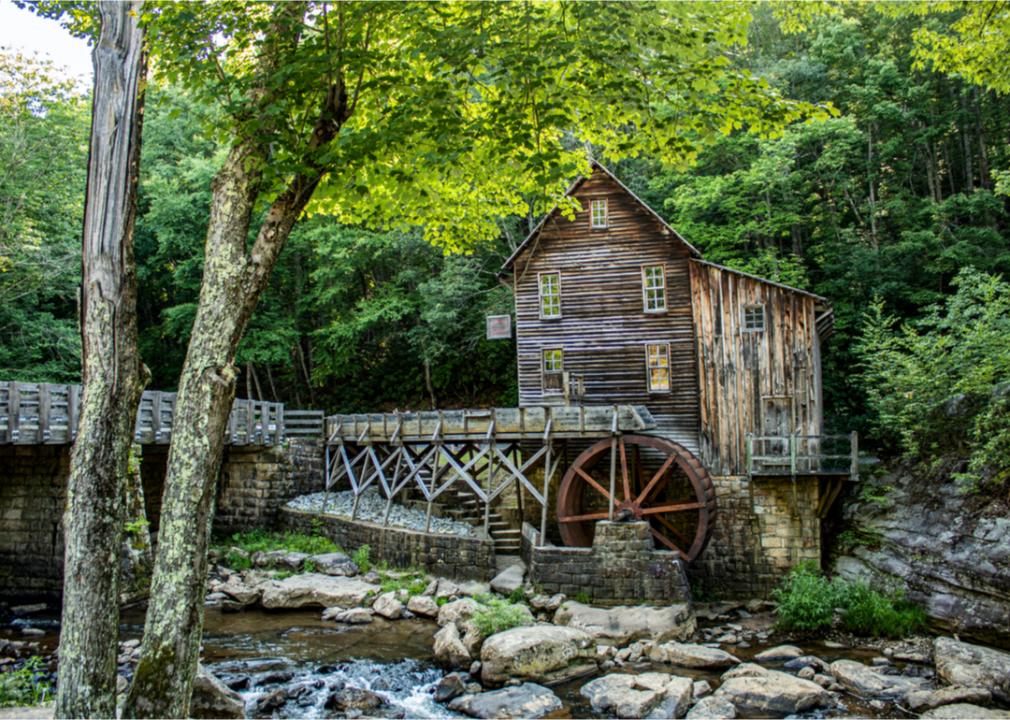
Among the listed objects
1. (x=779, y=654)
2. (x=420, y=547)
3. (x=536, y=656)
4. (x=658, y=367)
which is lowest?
(x=779, y=654)

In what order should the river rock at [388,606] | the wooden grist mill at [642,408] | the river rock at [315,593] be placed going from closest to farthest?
the river rock at [388,606] < the river rock at [315,593] < the wooden grist mill at [642,408]

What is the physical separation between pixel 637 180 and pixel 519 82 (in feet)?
68.2

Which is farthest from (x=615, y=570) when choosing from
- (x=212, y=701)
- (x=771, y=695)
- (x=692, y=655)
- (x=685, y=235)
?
(x=685, y=235)

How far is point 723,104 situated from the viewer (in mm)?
6840

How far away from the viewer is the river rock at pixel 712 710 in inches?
362

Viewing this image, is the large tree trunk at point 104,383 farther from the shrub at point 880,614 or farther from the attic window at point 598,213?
the attic window at point 598,213

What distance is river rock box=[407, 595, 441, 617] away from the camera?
14.2 m

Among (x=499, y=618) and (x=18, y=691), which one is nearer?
(x=18, y=691)

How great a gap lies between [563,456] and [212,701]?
12.0m

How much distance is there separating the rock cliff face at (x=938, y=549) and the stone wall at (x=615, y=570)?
435 cm

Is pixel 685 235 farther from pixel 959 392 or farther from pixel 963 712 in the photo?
pixel 963 712

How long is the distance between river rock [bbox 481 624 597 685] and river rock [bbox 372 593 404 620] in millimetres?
3362

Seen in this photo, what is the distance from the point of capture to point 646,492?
1648 centimetres

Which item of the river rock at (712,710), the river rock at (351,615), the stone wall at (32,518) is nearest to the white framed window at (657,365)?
the river rock at (351,615)
